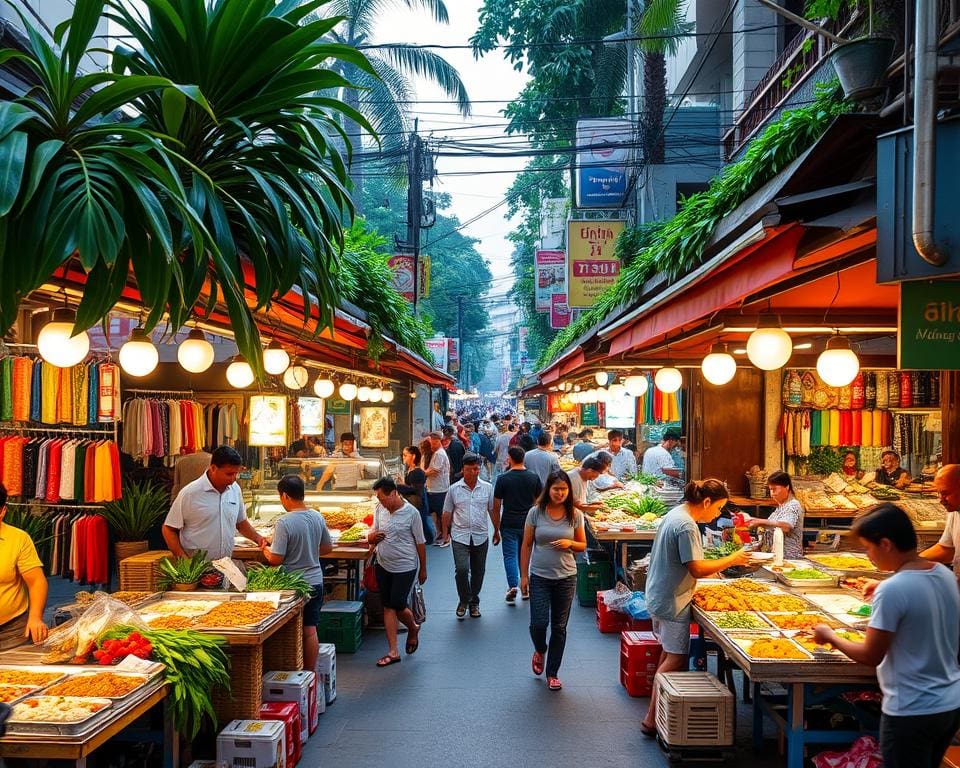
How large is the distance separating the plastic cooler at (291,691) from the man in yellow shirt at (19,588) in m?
1.66

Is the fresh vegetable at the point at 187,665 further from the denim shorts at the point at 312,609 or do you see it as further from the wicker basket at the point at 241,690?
the denim shorts at the point at 312,609

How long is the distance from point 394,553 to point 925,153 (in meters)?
6.17

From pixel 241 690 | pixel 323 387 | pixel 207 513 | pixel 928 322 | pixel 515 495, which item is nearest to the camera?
pixel 928 322

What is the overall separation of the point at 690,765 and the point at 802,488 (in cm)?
665

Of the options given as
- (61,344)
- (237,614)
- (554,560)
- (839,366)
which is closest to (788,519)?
(554,560)

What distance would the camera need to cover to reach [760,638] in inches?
215

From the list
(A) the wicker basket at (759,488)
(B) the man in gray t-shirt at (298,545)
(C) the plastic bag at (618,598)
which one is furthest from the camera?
(A) the wicker basket at (759,488)

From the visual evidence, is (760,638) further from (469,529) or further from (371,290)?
(371,290)

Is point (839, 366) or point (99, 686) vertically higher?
point (839, 366)

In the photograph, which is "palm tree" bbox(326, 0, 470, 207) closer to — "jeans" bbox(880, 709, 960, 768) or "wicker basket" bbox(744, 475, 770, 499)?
"wicker basket" bbox(744, 475, 770, 499)

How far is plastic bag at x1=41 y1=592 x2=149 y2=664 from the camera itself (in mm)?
5000

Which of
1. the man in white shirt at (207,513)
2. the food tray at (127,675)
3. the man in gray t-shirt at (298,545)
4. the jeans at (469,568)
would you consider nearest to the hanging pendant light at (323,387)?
the jeans at (469,568)

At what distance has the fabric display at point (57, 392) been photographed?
762 cm

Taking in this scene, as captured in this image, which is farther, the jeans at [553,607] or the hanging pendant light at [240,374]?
the hanging pendant light at [240,374]
